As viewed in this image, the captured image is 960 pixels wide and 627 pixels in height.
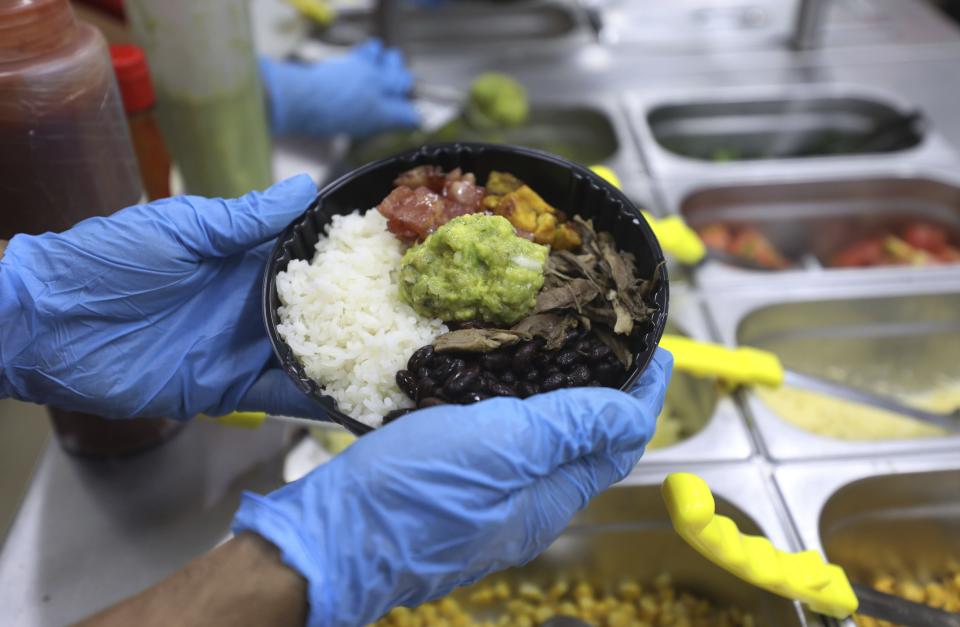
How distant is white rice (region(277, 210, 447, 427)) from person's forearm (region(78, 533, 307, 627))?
29 cm

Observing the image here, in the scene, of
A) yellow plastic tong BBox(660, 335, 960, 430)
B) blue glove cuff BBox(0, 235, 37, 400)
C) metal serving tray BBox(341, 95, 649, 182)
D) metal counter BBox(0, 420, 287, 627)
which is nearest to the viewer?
blue glove cuff BBox(0, 235, 37, 400)

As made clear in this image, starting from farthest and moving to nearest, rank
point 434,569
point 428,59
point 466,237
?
point 428,59 → point 466,237 → point 434,569

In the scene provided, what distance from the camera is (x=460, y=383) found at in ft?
3.85

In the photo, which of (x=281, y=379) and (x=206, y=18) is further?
(x=206, y=18)

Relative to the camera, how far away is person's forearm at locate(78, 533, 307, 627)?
3.34ft

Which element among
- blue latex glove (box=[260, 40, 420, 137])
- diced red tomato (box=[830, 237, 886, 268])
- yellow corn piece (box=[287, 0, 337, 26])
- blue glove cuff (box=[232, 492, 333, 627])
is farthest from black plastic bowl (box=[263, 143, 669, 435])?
yellow corn piece (box=[287, 0, 337, 26])

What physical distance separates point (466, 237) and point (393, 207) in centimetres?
22

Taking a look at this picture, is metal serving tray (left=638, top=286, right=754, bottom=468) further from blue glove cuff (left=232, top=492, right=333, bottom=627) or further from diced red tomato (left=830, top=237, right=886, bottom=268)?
diced red tomato (left=830, top=237, right=886, bottom=268)

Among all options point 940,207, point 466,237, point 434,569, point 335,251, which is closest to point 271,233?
point 335,251

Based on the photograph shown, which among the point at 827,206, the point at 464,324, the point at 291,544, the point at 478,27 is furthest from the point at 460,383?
the point at 478,27

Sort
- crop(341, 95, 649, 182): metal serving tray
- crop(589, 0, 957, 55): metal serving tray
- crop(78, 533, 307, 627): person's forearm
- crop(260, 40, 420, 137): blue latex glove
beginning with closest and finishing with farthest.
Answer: crop(78, 533, 307, 627): person's forearm, crop(260, 40, 420, 137): blue latex glove, crop(341, 95, 649, 182): metal serving tray, crop(589, 0, 957, 55): metal serving tray

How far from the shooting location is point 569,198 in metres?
1.49

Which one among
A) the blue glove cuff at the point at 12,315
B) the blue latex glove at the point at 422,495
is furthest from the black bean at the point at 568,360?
the blue glove cuff at the point at 12,315

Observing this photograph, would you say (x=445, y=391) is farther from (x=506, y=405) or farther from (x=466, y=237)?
(x=466, y=237)
